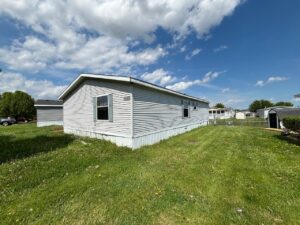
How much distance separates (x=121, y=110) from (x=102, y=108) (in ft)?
5.54

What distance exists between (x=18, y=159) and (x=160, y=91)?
24.2 feet

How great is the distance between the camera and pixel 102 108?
390 inches

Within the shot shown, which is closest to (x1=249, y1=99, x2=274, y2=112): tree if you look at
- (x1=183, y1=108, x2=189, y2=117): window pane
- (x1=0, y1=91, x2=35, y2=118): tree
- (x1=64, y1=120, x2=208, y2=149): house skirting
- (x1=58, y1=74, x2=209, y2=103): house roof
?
(x1=183, y1=108, x2=189, y2=117): window pane

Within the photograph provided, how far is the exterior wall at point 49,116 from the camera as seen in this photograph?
22.4m

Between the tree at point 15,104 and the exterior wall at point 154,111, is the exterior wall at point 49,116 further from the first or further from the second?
the tree at point 15,104

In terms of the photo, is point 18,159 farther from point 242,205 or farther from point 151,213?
point 242,205

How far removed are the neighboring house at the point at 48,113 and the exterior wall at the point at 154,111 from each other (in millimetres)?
16413

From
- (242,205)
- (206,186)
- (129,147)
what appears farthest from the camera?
(129,147)

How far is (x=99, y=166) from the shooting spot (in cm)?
599

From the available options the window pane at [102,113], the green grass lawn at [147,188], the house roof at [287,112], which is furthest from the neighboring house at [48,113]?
the house roof at [287,112]

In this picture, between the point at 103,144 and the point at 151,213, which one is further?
the point at 103,144

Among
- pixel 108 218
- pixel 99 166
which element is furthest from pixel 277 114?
pixel 108 218

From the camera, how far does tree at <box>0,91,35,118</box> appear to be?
130ft

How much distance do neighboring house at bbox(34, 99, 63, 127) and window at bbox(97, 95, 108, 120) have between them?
1566cm
